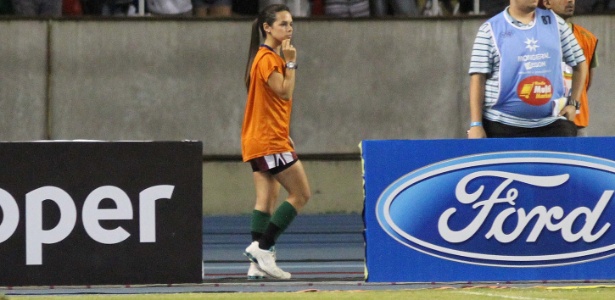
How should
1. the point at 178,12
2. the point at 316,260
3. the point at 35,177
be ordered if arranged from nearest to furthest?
1. the point at 35,177
2. the point at 316,260
3. the point at 178,12

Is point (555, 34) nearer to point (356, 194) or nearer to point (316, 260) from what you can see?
point (316, 260)

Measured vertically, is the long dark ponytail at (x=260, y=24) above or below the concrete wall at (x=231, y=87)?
above

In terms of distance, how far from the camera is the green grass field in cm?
738

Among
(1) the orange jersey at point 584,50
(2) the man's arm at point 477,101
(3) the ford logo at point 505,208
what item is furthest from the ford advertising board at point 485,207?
(1) the orange jersey at point 584,50

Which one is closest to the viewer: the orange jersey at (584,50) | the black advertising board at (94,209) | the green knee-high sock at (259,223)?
the black advertising board at (94,209)

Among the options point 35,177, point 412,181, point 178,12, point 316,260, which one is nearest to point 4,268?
point 35,177

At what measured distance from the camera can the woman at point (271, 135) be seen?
862 cm

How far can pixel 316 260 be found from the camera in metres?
10.5

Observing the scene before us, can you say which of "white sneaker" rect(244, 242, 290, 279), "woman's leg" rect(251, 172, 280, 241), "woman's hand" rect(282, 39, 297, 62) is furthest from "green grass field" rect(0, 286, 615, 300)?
"woman's hand" rect(282, 39, 297, 62)

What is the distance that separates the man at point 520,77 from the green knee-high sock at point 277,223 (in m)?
1.17

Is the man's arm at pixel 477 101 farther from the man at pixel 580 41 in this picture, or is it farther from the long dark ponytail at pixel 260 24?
the long dark ponytail at pixel 260 24

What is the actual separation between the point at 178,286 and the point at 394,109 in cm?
764

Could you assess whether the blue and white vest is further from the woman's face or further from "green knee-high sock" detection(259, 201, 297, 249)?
"green knee-high sock" detection(259, 201, 297, 249)

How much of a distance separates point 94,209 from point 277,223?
3.93 feet
